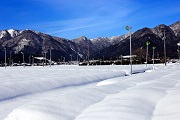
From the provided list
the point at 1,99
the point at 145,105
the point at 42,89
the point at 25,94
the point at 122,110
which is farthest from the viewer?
the point at 42,89

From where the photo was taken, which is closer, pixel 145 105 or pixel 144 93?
pixel 145 105

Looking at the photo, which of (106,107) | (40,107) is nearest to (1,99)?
(40,107)

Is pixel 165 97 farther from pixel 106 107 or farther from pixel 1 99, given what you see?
pixel 1 99

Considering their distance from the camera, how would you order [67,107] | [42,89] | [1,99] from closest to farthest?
[67,107] < [1,99] < [42,89]

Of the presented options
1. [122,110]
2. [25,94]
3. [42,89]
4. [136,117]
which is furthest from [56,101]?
[42,89]

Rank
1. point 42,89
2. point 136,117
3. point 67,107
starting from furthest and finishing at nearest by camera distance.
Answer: point 42,89, point 67,107, point 136,117

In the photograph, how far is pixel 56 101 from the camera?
29.9 feet

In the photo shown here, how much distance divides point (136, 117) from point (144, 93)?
4109 mm

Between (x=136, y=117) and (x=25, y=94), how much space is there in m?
8.04

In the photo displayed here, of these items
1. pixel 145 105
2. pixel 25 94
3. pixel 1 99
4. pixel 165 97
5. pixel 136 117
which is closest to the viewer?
pixel 136 117

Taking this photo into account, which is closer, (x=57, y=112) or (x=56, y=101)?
(x=57, y=112)

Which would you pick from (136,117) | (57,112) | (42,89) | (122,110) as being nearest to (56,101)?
(57,112)

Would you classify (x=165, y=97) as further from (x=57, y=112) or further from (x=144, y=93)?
(x=57, y=112)

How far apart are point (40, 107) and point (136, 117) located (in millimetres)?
2894
